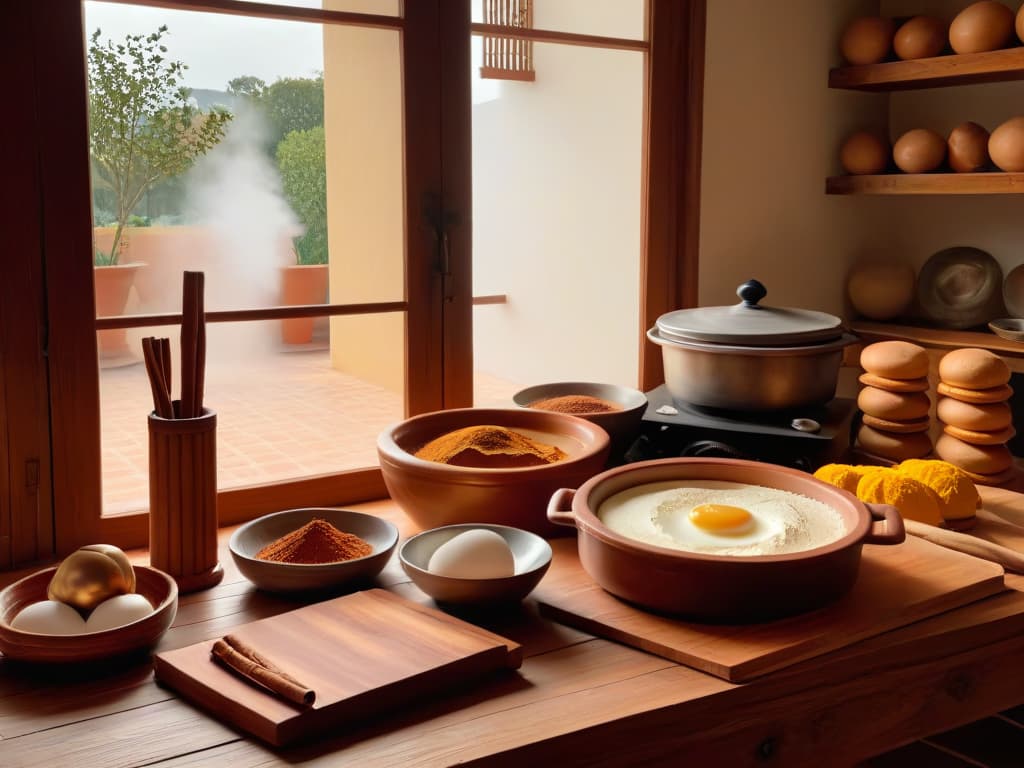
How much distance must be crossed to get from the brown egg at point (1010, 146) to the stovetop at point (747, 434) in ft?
2.20

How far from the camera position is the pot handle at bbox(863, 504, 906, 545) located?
1419mm

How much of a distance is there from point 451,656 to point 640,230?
4.41ft

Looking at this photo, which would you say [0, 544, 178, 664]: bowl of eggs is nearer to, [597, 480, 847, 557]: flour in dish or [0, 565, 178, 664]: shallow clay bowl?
[0, 565, 178, 664]: shallow clay bowl

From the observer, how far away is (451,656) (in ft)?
4.06

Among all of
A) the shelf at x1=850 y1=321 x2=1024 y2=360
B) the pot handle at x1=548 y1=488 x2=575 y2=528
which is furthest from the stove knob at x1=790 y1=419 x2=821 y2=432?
the shelf at x1=850 y1=321 x2=1024 y2=360

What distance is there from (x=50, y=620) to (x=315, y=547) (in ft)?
1.22

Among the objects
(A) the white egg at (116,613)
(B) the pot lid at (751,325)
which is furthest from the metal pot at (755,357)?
(A) the white egg at (116,613)

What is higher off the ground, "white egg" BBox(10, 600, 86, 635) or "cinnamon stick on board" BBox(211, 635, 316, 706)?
"white egg" BBox(10, 600, 86, 635)

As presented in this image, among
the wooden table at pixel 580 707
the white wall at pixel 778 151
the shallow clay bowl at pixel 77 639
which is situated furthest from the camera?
the white wall at pixel 778 151

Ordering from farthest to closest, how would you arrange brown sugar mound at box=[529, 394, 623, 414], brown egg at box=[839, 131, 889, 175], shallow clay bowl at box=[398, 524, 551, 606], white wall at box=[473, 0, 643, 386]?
1. brown egg at box=[839, 131, 889, 175]
2. white wall at box=[473, 0, 643, 386]
3. brown sugar mound at box=[529, 394, 623, 414]
4. shallow clay bowl at box=[398, 524, 551, 606]

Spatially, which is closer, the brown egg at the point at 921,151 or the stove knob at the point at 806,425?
the stove knob at the point at 806,425

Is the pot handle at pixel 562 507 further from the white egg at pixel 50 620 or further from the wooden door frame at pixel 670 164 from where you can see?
the wooden door frame at pixel 670 164

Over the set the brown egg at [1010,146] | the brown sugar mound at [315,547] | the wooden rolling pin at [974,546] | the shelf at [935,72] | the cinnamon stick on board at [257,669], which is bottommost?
the cinnamon stick on board at [257,669]

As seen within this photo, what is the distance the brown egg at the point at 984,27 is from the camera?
2232 millimetres
